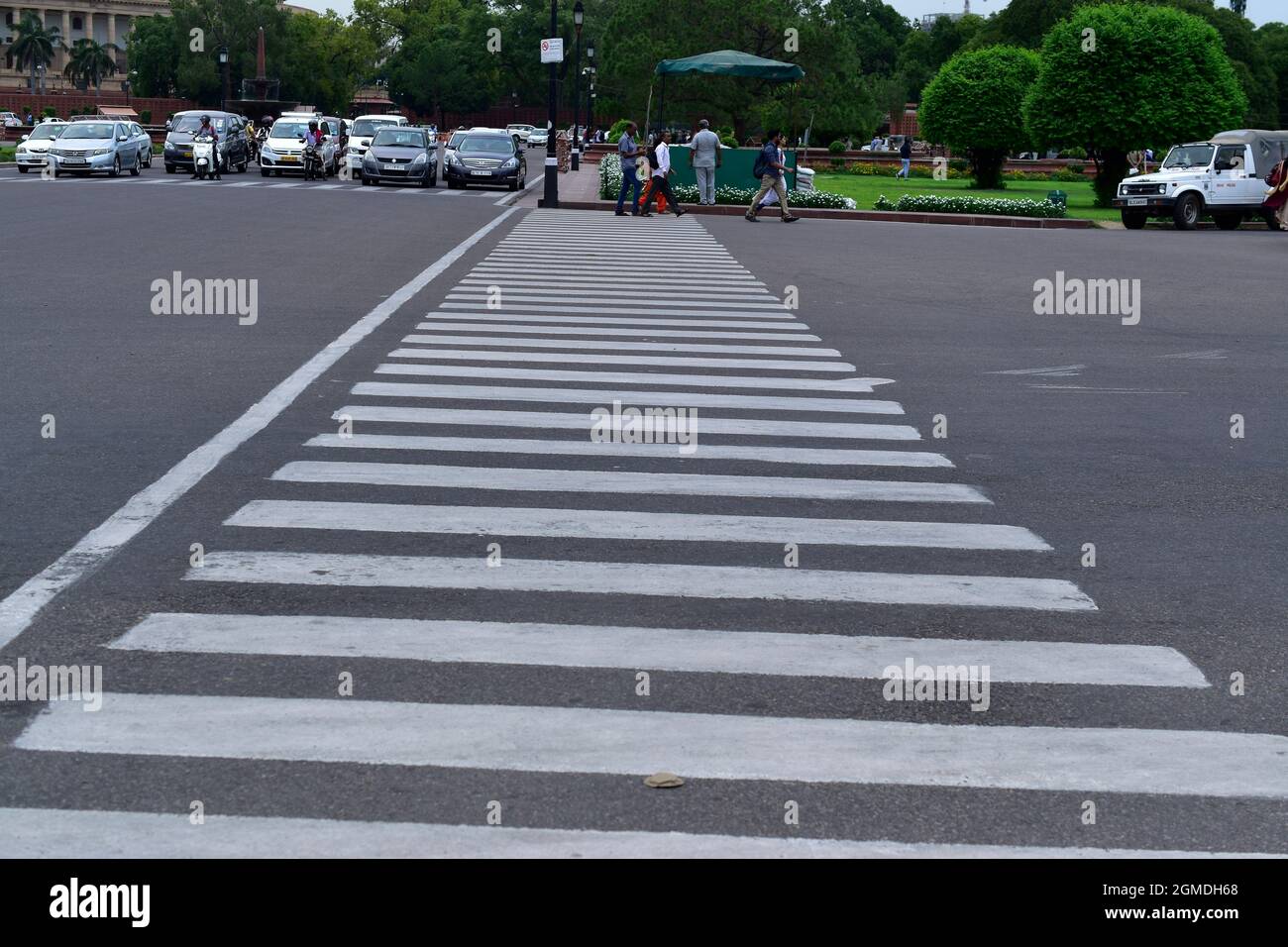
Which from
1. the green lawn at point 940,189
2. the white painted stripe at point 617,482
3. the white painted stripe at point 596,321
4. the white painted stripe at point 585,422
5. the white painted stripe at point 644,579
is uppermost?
the green lawn at point 940,189

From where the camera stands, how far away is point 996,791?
4.68 m

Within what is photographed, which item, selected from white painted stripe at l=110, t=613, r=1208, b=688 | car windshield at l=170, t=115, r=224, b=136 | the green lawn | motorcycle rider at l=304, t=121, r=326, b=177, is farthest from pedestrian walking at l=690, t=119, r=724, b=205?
white painted stripe at l=110, t=613, r=1208, b=688

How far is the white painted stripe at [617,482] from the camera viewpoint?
27.8ft

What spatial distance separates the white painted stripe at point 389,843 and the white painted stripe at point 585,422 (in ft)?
19.4

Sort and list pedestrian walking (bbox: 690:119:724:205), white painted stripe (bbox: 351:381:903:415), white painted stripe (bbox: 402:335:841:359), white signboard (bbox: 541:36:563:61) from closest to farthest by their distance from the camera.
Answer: white painted stripe (bbox: 351:381:903:415) → white painted stripe (bbox: 402:335:841:359) → white signboard (bbox: 541:36:563:61) → pedestrian walking (bbox: 690:119:724:205)

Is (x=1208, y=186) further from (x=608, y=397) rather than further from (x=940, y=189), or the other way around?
(x=608, y=397)

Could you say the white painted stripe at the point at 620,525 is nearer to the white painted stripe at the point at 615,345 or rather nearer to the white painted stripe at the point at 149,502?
the white painted stripe at the point at 149,502

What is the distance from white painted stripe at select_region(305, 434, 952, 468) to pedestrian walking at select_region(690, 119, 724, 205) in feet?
92.2

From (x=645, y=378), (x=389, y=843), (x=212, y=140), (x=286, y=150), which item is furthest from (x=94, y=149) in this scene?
(x=389, y=843)

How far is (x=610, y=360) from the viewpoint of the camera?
43.4 feet

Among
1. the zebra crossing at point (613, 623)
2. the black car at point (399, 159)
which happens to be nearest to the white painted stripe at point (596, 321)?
the zebra crossing at point (613, 623)

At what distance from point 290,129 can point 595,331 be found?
37793mm

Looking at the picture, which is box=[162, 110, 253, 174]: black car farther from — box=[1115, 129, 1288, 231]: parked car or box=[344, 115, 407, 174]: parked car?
box=[1115, 129, 1288, 231]: parked car

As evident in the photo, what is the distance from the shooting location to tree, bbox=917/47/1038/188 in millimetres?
49781
